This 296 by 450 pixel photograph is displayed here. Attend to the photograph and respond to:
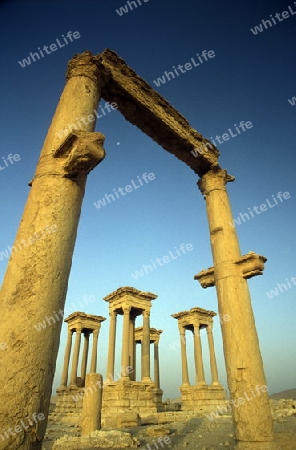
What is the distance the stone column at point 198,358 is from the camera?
25328mm

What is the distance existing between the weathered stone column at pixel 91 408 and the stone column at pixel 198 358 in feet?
57.7

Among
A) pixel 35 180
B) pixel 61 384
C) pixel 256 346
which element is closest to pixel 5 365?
pixel 35 180

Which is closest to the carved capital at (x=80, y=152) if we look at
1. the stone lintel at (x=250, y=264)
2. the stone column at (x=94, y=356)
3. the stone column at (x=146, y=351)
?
the stone lintel at (x=250, y=264)

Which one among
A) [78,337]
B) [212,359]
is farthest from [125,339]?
[212,359]

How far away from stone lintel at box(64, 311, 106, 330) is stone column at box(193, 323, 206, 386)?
913 centimetres

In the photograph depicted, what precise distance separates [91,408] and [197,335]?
738 inches

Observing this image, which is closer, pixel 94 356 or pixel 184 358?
pixel 94 356

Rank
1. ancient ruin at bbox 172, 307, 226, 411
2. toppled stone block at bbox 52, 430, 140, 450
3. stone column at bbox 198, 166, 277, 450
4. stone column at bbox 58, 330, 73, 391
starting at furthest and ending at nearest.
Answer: stone column at bbox 58, 330, 73, 391 < ancient ruin at bbox 172, 307, 226, 411 < toppled stone block at bbox 52, 430, 140, 450 < stone column at bbox 198, 166, 277, 450

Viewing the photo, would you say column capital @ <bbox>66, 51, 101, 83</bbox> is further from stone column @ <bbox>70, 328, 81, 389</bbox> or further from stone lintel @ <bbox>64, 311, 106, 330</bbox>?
stone column @ <bbox>70, 328, 81, 389</bbox>

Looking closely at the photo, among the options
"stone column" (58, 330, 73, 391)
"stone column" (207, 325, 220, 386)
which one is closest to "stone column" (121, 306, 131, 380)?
"stone column" (58, 330, 73, 391)

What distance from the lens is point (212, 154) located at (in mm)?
7684

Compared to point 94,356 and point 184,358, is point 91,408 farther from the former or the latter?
point 184,358

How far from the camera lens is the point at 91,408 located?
32.8ft

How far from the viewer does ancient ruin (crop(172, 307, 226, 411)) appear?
23.9 meters
